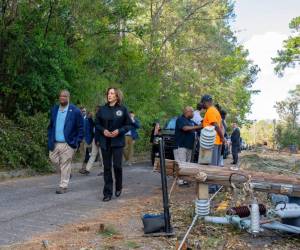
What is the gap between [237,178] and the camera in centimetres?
679

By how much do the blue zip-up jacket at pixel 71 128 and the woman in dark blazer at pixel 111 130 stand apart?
0.72m

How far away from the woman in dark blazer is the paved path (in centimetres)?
53

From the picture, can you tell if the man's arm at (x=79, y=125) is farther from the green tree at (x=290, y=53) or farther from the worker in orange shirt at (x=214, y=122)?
the green tree at (x=290, y=53)

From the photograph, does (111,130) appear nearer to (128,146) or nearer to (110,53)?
(128,146)

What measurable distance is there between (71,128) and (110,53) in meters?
10.3

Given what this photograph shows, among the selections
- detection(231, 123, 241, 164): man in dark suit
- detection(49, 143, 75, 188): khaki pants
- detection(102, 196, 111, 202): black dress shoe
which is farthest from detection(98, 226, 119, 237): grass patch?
detection(231, 123, 241, 164): man in dark suit

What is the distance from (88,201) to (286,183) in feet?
12.1

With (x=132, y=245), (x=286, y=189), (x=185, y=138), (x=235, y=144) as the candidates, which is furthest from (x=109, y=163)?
(x=235, y=144)

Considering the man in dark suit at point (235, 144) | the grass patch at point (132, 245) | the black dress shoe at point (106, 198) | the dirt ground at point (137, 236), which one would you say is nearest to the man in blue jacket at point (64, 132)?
the black dress shoe at point (106, 198)

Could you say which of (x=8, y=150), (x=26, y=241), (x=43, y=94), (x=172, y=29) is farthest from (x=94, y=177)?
(x=172, y=29)

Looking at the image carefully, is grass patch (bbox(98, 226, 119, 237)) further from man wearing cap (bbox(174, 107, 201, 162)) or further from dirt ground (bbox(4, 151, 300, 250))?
man wearing cap (bbox(174, 107, 201, 162))

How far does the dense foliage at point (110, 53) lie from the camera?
14.9 m

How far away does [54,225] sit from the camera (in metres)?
6.88

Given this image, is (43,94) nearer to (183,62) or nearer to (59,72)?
(59,72)
